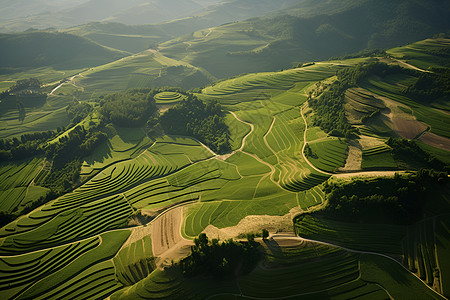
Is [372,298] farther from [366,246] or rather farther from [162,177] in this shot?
[162,177]

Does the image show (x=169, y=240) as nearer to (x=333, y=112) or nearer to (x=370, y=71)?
(x=333, y=112)

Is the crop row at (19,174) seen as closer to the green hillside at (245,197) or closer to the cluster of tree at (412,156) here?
the green hillside at (245,197)

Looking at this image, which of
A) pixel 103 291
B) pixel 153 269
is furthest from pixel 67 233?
pixel 153 269

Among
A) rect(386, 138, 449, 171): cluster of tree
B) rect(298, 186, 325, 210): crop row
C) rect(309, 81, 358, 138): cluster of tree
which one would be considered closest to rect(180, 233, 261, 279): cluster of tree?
rect(298, 186, 325, 210): crop row

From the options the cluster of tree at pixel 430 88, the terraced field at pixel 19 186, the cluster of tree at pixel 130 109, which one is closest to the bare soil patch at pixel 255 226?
the terraced field at pixel 19 186

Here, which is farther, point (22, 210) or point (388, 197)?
point (22, 210)

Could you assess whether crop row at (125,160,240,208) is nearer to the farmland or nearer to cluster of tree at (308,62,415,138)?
the farmland

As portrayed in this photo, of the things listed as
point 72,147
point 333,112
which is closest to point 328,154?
point 333,112
